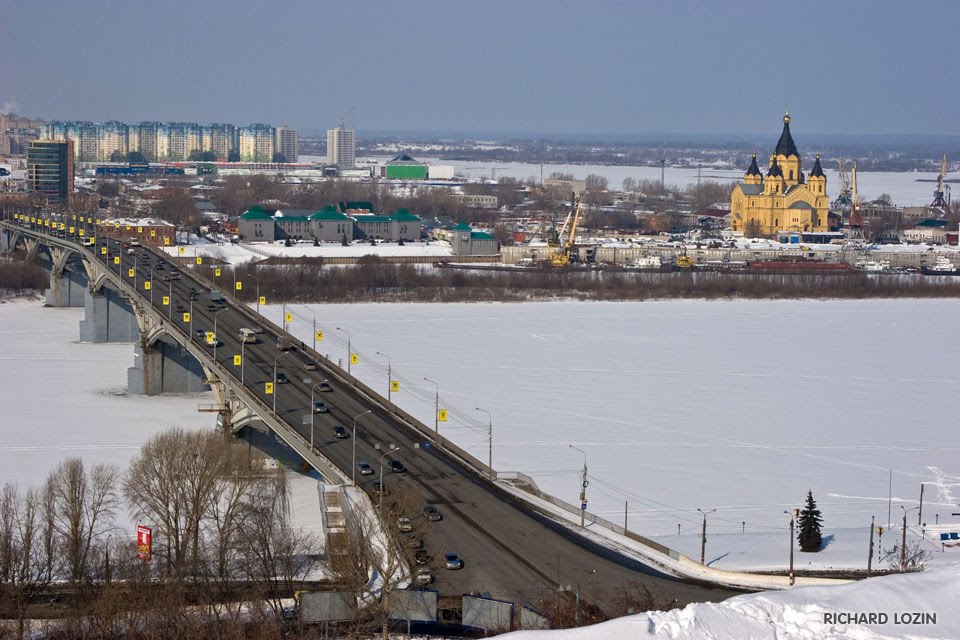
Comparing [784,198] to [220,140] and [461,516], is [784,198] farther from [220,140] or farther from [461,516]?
[220,140]

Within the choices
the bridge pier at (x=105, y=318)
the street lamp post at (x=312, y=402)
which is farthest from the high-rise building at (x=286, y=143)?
the street lamp post at (x=312, y=402)

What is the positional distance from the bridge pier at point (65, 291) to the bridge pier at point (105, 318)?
10.2m

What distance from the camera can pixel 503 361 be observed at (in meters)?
40.0

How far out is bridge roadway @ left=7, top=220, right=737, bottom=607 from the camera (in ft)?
61.7

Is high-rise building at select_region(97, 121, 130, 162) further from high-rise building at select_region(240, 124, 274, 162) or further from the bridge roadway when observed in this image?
the bridge roadway

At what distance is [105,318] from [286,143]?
153 metres

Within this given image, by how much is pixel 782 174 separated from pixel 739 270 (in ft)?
65.3

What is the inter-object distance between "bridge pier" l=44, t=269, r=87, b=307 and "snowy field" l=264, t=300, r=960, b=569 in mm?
9020

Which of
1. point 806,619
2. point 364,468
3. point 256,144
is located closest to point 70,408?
point 364,468

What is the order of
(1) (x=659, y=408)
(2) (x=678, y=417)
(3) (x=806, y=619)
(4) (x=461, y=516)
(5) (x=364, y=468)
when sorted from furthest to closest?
(1) (x=659, y=408)
(2) (x=678, y=417)
(5) (x=364, y=468)
(4) (x=461, y=516)
(3) (x=806, y=619)

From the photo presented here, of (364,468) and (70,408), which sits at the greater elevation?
(364,468)

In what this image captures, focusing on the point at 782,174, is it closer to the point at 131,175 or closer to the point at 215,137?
the point at 131,175

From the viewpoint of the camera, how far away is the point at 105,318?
44.9 m

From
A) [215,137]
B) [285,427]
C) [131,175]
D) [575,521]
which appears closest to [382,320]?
[285,427]
